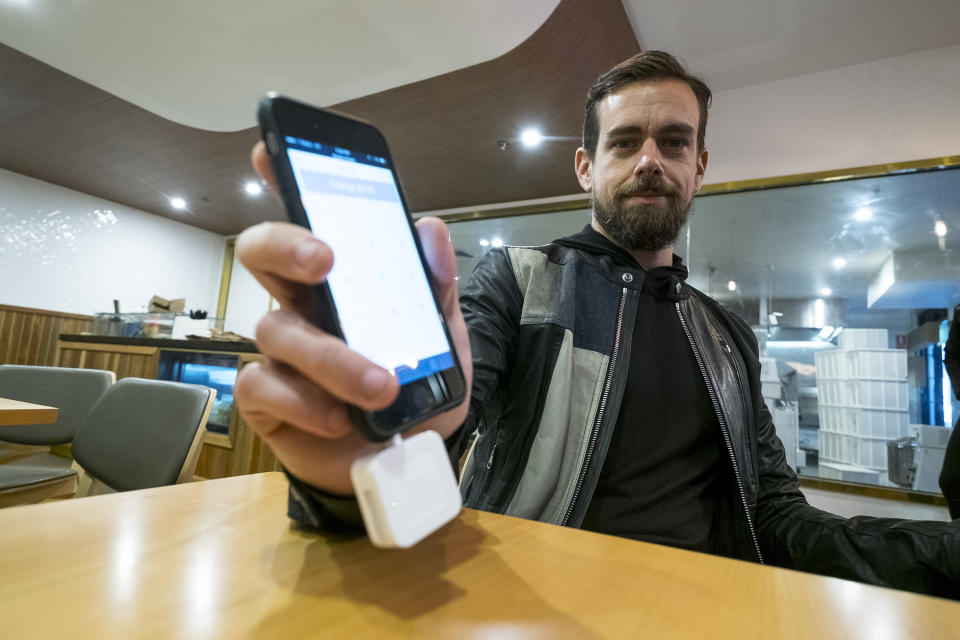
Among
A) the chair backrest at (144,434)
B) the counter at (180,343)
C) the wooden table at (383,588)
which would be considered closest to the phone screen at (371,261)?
the wooden table at (383,588)

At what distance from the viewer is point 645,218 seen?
99 cm

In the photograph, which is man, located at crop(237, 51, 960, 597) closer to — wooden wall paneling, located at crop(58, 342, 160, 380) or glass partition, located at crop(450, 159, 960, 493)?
glass partition, located at crop(450, 159, 960, 493)

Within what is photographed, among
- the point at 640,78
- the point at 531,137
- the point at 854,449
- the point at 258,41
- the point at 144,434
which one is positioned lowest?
the point at 854,449

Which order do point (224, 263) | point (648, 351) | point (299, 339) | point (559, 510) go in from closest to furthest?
point (299, 339), point (559, 510), point (648, 351), point (224, 263)

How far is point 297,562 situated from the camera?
0.34 meters

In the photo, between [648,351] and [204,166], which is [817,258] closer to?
[648,351]

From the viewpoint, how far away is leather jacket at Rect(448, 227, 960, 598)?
0.69 metres

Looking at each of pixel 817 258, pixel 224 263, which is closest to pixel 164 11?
pixel 817 258

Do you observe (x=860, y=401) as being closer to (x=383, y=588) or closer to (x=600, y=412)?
(x=600, y=412)

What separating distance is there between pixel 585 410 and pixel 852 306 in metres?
2.66

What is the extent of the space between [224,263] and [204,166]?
2715mm

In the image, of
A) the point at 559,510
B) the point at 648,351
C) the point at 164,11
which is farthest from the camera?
the point at 164,11

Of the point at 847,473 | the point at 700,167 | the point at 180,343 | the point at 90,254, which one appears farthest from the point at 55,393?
the point at 90,254

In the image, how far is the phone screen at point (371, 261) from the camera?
1.12 ft
